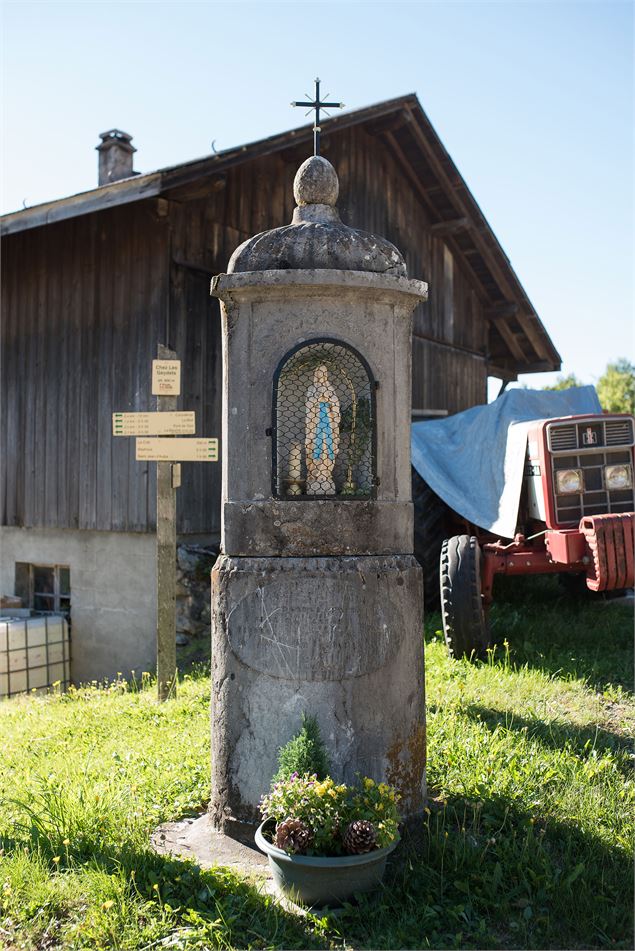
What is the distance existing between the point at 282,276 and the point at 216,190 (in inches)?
197

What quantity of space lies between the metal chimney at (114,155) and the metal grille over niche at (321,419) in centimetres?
753

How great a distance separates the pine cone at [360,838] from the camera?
11.1ft

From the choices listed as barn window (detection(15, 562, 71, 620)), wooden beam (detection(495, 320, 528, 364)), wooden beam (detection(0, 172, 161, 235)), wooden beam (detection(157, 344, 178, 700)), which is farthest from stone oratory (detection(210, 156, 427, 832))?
wooden beam (detection(495, 320, 528, 364))

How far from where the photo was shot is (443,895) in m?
3.52

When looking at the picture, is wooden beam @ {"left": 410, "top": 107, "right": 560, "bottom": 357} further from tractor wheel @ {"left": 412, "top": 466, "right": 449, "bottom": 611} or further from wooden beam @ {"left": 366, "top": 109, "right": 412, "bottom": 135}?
tractor wheel @ {"left": 412, "top": 466, "right": 449, "bottom": 611}

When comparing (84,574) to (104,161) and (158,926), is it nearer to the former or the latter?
(104,161)

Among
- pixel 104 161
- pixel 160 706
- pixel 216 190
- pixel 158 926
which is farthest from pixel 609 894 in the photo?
pixel 104 161

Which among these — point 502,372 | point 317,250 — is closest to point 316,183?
point 317,250

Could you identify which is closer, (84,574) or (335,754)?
(335,754)

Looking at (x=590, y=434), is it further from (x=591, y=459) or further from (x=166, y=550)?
(x=166, y=550)

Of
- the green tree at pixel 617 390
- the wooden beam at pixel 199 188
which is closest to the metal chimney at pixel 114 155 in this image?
the wooden beam at pixel 199 188

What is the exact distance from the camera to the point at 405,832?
396cm

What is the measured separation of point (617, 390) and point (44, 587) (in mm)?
34336

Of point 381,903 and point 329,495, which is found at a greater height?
point 329,495
